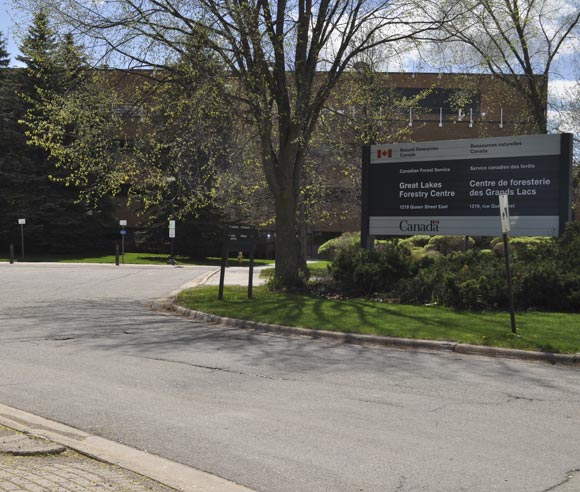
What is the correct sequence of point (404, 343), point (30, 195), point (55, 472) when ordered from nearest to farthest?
point (55, 472), point (404, 343), point (30, 195)

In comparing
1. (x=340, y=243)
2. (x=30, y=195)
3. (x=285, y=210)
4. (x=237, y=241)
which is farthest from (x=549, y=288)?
(x=30, y=195)

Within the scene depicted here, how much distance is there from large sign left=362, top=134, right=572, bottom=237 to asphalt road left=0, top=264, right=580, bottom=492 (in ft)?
25.3

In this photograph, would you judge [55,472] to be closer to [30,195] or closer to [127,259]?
[127,259]

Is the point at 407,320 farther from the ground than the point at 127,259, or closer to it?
farther from the ground

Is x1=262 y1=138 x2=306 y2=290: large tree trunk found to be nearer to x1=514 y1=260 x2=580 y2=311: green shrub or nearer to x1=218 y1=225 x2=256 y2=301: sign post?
x1=218 y1=225 x2=256 y2=301: sign post

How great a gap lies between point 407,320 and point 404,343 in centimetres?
191

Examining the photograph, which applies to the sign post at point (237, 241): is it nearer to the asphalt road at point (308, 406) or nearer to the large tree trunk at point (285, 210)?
the large tree trunk at point (285, 210)

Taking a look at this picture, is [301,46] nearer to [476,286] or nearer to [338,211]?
[476,286]

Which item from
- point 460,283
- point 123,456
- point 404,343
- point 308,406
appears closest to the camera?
point 123,456

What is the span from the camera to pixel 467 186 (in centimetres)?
1792

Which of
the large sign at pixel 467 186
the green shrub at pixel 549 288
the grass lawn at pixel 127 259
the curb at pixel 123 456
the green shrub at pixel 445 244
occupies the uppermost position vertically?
the large sign at pixel 467 186

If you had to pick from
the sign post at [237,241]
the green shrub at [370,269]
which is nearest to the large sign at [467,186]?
the green shrub at [370,269]

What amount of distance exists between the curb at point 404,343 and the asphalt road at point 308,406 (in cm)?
39

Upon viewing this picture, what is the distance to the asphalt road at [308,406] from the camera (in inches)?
198
